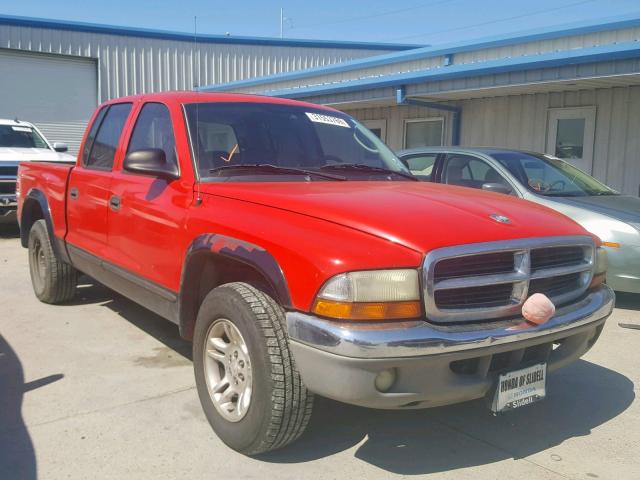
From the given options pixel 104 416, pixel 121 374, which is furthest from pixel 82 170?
pixel 104 416

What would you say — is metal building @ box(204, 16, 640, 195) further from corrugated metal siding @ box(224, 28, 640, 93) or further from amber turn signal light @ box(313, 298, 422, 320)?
amber turn signal light @ box(313, 298, 422, 320)

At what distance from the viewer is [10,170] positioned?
33.1 ft

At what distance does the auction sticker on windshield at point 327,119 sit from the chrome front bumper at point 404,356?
203 cm

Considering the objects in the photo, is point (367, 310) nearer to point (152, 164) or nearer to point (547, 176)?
point (152, 164)

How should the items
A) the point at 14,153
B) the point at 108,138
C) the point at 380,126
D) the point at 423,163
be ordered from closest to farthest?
the point at 108,138
the point at 423,163
the point at 14,153
the point at 380,126

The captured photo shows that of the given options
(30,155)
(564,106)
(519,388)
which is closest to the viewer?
(519,388)

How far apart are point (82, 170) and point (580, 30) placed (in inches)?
302

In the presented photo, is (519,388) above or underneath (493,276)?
underneath

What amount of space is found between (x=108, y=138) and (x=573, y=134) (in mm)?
8136

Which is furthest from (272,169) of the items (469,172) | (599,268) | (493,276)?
(469,172)

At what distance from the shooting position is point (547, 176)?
6699 millimetres

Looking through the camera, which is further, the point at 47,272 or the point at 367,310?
the point at 47,272

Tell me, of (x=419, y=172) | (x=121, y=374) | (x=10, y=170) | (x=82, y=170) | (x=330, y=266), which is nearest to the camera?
(x=330, y=266)

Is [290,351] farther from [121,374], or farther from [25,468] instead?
[121,374]
